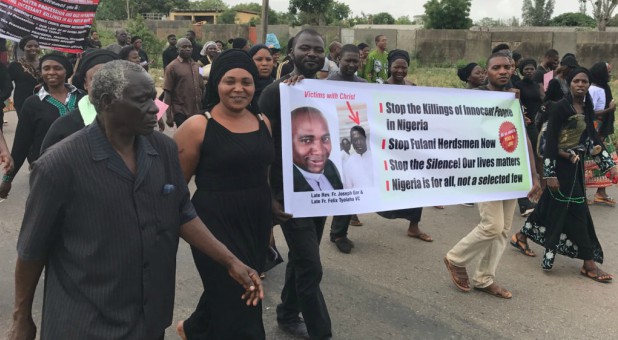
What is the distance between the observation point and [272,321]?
3.74m

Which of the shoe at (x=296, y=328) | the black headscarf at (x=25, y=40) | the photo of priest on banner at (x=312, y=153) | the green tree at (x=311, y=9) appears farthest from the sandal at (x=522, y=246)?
the green tree at (x=311, y=9)

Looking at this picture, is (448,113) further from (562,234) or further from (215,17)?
(215,17)

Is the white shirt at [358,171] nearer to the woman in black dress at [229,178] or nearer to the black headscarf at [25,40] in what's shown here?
the woman in black dress at [229,178]

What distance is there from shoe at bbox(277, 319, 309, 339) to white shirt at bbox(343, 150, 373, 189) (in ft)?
3.12

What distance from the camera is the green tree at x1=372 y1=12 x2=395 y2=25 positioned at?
74125mm

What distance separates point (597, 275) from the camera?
459 centimetres

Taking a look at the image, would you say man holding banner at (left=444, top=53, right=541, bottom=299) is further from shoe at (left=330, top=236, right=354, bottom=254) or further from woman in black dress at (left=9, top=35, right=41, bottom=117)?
woman in black dress at (left=9, top=35, right=41, bottom=117)

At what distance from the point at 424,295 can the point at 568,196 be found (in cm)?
156

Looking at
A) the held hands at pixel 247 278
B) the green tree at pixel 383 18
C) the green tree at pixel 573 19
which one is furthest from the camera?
the green tree at pixel 383 18

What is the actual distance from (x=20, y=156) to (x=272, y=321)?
2130 millimetres

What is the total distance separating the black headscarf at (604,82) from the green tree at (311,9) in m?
27.8

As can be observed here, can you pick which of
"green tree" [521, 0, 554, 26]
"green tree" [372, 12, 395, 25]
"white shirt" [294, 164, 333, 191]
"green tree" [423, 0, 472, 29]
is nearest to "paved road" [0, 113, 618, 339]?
"white shirt" [294, 164, 333, 191]

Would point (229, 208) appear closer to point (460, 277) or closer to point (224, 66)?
point (224, 66)

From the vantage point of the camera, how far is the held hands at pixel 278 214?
3.23 m
